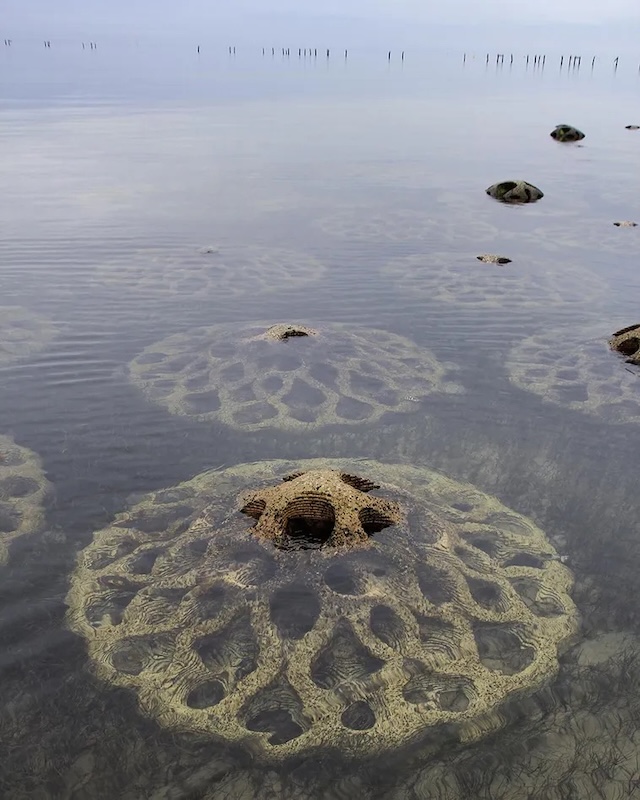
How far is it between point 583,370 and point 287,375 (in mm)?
6126

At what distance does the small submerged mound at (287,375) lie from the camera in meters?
12.4

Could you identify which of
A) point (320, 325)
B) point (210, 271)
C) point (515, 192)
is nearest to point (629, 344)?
point (320, 325)

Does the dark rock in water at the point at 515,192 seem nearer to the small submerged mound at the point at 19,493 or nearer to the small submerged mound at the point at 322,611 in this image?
the small submerged mound at the point at 322,611

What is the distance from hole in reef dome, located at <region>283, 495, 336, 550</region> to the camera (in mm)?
8594

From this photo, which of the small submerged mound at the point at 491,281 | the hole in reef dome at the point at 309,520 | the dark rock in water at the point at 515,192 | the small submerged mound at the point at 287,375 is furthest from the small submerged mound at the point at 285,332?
the dark rock in water at the point at 515,192

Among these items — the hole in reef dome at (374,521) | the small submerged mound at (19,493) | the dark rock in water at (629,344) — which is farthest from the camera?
the dark rock in water at (629,344)

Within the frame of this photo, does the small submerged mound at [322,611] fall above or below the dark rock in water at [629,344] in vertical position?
above

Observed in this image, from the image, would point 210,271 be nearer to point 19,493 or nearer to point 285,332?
point 285,332

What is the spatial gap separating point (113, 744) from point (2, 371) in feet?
30.8

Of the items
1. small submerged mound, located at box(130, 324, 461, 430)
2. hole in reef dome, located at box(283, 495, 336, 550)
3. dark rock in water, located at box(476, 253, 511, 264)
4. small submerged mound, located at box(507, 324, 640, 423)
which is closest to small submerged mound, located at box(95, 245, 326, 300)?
small submerged mound, located at box(130, 324, 461, 430)

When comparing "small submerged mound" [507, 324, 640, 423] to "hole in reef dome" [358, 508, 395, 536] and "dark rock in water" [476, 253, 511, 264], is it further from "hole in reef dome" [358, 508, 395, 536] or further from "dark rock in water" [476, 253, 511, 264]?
"dark rock in water" [476, 253, 511, 264]

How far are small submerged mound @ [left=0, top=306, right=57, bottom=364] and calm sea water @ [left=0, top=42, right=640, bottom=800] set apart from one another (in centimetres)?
31

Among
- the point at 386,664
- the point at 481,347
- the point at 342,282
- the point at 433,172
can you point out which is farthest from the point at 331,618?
the point at 433,172

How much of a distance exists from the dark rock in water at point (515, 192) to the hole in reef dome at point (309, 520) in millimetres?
25062
